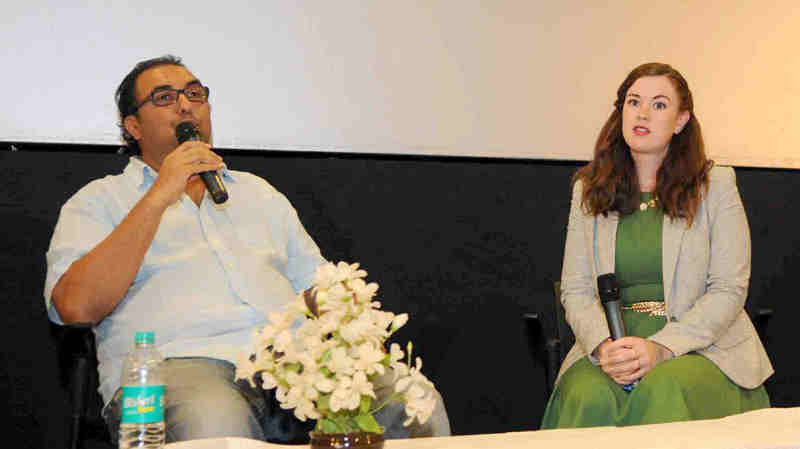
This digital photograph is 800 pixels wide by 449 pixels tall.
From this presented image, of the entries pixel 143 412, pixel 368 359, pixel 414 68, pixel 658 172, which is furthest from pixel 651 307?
pixel 143 412

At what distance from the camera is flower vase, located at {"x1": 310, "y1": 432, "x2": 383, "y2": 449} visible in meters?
1.42

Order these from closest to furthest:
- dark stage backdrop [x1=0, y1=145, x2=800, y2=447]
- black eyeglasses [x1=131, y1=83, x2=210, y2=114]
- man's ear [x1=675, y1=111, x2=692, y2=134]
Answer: black eyeglasses [x1=131, y1=83, x2=210, y2=114] → man's ear [x1=675, y1=111, x2=692, y2=134] → dark stage backdrop [x1=0, y1=145, x2=800, y2=447]

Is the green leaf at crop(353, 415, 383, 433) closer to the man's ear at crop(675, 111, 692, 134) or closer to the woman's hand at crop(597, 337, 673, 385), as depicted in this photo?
the woman's hand at crop(597, 337, 673, 385)

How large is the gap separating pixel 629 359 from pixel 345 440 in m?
1.25

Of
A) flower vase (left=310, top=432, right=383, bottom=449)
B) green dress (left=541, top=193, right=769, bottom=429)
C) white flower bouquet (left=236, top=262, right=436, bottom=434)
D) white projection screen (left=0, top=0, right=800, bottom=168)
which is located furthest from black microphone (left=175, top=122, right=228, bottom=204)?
green dress (left=541, top=193, right=769, bottom=429)

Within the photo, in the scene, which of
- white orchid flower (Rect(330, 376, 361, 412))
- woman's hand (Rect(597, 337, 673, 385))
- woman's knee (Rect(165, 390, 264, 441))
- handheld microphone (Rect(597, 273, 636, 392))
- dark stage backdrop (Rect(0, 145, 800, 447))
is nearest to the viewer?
white orchid flower (Rect(330, 376, 361, 412))

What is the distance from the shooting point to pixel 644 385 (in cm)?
242

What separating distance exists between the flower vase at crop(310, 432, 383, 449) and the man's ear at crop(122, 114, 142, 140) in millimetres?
1454

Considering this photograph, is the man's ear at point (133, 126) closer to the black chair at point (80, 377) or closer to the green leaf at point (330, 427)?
the black chair at point (80, 377)

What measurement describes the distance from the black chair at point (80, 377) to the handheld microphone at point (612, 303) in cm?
124

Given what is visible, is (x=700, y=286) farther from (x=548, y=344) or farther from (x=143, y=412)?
(x=143, y=412)

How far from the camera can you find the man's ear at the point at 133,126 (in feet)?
8.65

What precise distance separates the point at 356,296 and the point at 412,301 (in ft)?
6.39

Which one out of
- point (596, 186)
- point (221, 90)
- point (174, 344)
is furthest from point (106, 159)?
point (596, 186)
